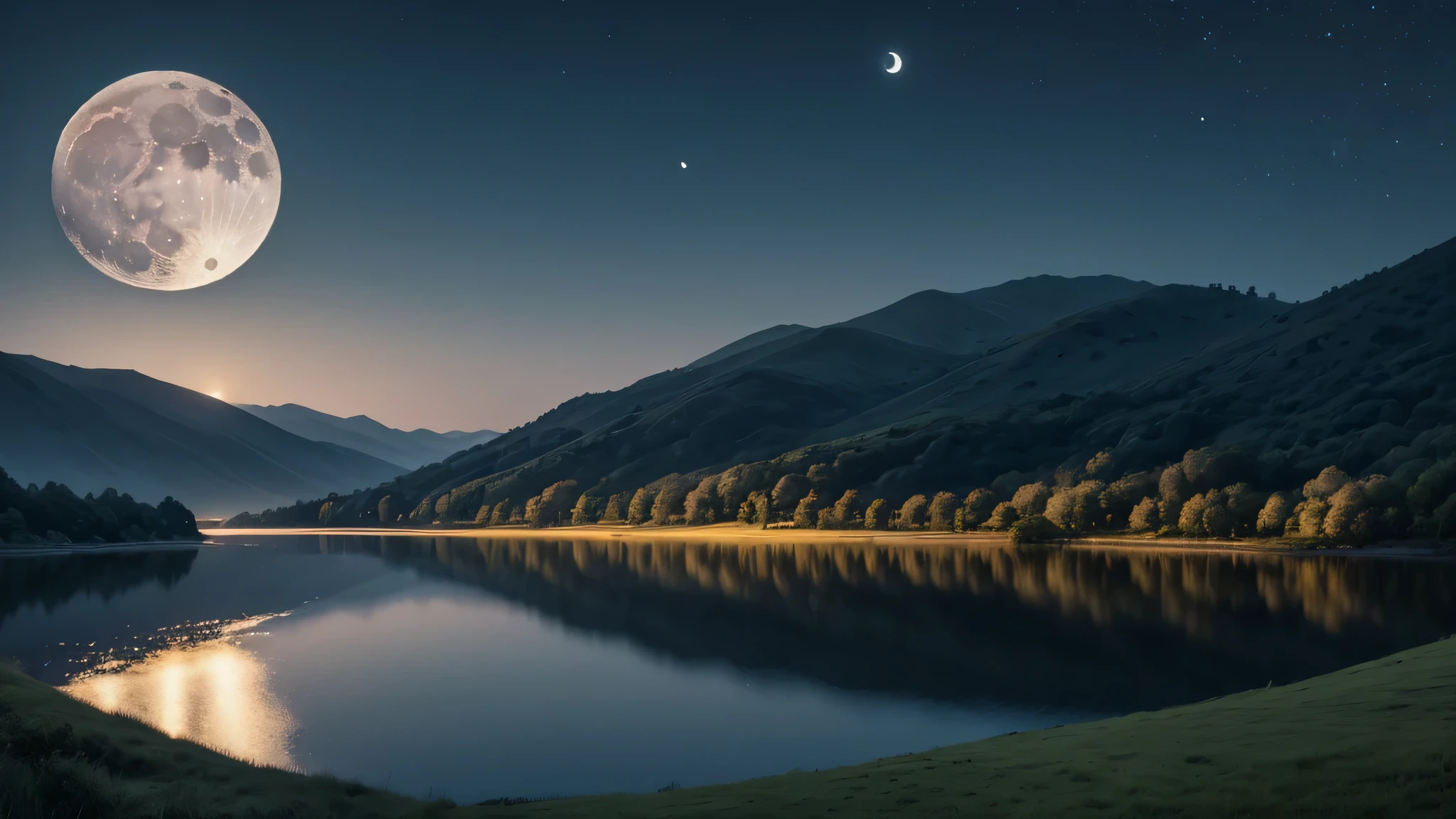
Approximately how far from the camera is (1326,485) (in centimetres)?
13188

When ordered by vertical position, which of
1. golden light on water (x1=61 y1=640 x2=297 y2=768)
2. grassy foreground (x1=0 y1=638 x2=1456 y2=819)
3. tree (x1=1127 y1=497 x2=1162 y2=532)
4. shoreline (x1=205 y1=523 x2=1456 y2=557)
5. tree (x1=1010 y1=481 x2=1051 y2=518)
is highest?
tree (x1=1010 y1=481 x2=1051 y2=518)

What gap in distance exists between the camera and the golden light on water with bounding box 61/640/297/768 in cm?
3712

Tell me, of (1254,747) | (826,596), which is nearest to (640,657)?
(826,596)

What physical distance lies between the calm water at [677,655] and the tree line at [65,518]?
154 ft

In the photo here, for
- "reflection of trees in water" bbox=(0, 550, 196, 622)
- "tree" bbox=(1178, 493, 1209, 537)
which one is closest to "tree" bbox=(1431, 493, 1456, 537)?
"tree" bbox=(1178, 493, 1209, 537)

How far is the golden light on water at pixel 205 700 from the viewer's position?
37.1 metres

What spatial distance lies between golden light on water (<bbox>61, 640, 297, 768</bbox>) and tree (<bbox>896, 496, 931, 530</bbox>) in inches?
5827

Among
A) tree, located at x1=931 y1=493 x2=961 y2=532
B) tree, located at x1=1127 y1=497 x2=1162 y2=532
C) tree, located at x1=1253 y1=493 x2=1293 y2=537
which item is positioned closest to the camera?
tree, located at x1=1253 y1=493 x2=1293 y2=537

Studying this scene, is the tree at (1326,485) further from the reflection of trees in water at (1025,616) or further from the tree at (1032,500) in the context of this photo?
the tree at (1032,500)

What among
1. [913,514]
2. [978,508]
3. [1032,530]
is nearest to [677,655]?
[1032,530]

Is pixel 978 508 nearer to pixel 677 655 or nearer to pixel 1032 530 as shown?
pixel 1032 530

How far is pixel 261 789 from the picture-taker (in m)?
→ 21.7

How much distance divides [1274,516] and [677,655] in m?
108

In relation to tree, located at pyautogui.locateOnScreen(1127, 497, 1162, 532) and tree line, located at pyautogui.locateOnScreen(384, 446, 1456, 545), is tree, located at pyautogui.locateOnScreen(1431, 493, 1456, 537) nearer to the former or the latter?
tree line, located at pyautogui.locateOnScreen(384, 446, 1456, 545)
